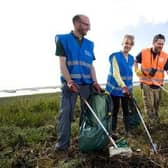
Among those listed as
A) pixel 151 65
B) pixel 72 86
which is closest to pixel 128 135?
pixel 151 65

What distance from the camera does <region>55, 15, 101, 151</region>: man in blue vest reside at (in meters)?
5.68

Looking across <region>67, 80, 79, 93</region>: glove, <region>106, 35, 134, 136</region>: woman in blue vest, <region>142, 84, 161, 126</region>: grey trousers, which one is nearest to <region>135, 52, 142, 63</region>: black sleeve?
<region>142, 84, 161, 126</region>: grey trousers

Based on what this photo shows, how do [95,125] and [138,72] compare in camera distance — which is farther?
[138,72]

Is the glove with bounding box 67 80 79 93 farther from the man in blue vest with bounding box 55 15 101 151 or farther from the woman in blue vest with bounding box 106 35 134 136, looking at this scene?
the woman in blue vest with bounding box 106 35 134 136

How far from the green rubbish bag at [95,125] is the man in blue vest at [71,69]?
173 millimetres

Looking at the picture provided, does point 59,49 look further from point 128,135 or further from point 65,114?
point 128,135

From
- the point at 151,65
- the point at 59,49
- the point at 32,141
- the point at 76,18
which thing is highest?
the point at 76,18

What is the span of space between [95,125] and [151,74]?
275 centimetres

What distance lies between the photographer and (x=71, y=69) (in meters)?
5.82

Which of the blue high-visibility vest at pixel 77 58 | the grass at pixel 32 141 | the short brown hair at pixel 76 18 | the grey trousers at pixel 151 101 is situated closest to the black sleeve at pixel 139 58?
the grey trousers at pixel 151 101

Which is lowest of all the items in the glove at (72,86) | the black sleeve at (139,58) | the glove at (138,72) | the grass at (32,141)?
the grass at (32,141)

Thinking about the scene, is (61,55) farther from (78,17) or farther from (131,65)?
(131,65)

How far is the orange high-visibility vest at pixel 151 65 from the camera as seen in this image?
26.1 feet

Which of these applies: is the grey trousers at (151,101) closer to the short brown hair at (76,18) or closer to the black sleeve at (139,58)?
the black sleeve at (139,58)
